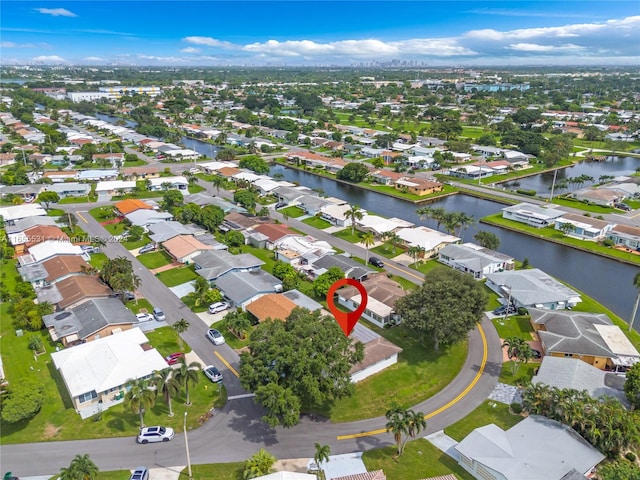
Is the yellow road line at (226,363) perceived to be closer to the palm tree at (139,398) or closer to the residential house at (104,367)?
the residential house at (104,367)

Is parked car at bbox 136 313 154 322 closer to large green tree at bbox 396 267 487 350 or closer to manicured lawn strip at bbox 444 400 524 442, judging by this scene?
large green tree at bbox 396 267 487 350

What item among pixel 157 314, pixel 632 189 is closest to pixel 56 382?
pixel 157 314

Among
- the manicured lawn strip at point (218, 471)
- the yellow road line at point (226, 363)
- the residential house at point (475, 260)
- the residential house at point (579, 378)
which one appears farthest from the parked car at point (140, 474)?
the residential house at point (475, 260)

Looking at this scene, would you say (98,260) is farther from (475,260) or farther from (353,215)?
(475,260)

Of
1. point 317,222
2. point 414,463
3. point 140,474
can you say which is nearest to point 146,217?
point 317,222

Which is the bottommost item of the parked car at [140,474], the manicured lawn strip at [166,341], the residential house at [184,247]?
the manicured lawn strip at [166,341]

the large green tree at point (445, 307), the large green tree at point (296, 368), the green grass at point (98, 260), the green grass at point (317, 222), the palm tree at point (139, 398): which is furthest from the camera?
the green grass at point (317, 222)
